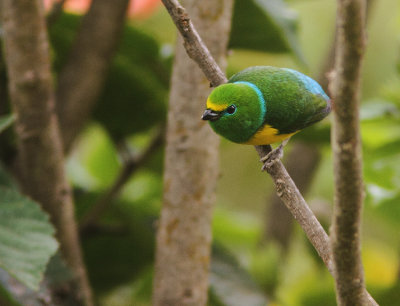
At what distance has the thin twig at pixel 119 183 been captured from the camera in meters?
1.03

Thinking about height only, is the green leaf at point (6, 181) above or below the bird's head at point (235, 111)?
below

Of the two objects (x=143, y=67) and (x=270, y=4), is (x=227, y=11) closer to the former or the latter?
(x=270, y=4)

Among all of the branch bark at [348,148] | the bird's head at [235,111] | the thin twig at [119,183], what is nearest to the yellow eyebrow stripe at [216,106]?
the bird's head at [235,111]

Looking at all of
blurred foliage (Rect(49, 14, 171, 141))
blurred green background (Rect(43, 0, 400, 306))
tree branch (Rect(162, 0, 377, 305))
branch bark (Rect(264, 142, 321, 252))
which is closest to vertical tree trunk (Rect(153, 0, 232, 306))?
blurred green background (Rect(43, 0, 400, 306))

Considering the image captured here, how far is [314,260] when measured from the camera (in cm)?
131

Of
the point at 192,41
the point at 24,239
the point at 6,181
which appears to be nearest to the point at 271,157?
the point at 192,41

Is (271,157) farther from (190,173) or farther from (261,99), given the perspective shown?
(190,173)

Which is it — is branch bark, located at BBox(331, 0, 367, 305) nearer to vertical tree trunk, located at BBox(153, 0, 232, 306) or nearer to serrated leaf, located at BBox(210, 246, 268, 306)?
vertical tree trunk, located at BBox(153, 0, 232, 306)

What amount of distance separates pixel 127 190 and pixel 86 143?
62 centimetres

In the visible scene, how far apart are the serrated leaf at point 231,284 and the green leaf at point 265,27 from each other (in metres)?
0.37

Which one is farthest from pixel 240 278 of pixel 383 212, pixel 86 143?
pixel 86 143

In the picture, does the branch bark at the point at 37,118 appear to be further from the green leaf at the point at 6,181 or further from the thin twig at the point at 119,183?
the thin twig at the point at 119,183

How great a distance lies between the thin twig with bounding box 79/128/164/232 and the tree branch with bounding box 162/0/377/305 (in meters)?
0.51

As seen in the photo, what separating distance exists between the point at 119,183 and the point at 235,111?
0.55 metres
